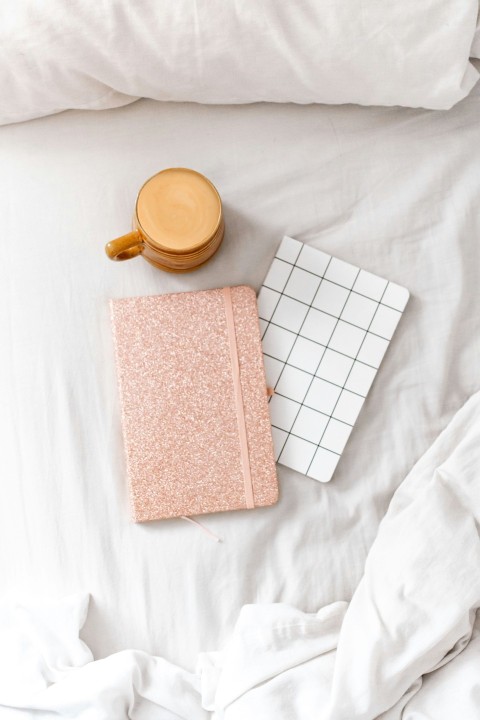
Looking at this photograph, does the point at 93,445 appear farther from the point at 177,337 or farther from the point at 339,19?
the point at 339,19

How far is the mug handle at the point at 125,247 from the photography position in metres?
0.80

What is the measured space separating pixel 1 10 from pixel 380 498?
0.66 metres

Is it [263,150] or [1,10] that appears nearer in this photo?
Answer: [1,10]

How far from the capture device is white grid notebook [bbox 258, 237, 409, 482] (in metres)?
0.89

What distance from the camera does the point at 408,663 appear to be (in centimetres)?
81

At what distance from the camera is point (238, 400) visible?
88cm

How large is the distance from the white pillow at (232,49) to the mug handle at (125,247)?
0.59 ft

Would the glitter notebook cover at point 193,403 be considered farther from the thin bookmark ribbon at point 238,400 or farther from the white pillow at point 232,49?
the white pillow at point 232,49

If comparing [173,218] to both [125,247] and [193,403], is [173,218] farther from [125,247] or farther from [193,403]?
[193,403]

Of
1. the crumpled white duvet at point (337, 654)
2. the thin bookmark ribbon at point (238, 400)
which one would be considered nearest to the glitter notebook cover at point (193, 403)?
the thin bookmark ribbon at point (238, 400)

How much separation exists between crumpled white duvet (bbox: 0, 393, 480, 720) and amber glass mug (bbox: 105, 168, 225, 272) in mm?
362

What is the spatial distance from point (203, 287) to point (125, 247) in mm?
122

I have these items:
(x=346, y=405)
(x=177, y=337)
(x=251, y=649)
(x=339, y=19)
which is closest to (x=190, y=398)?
(x=177, y=337)

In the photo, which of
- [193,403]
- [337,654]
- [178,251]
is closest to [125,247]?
[178,251]
